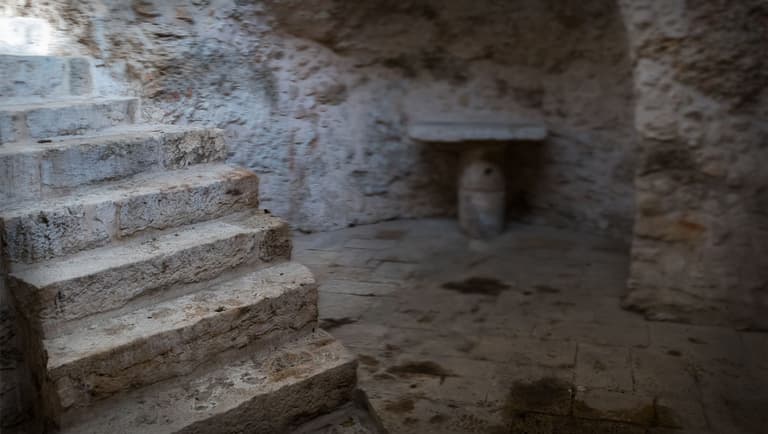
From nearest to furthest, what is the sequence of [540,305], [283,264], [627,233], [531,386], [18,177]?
[18,177], [283,264], [531,386], [540,305], [627,233]

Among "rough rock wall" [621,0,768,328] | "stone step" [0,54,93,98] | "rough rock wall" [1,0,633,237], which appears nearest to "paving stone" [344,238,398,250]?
"rough rock wall" [1,0,633,237]

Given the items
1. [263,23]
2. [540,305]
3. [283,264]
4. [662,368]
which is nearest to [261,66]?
[263,23]

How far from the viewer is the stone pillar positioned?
519 cm

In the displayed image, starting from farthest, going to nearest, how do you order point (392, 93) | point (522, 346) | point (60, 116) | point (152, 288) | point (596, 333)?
1. point (392, 93)
2. point (596, 333)
3. point (522, 346)
4. point (60, 116)
5. point (152, 288)

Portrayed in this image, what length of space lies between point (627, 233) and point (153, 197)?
3.61 metres

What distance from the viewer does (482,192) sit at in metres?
5.22

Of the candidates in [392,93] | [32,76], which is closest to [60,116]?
[32,76]

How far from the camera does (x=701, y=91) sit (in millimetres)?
3449

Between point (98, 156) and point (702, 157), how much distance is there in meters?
2.60

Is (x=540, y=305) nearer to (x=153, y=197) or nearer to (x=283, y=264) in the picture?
(x=283, y=264)

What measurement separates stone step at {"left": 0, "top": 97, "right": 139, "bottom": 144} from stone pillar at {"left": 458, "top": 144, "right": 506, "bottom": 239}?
8.83 feet

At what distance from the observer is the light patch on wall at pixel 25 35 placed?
379 centimetres

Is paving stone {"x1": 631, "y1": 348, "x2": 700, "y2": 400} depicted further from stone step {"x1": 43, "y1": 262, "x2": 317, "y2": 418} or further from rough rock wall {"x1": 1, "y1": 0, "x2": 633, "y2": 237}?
rough rock wall {"x1": 1, "y1": 0, "x2": 633, "y2": 237}

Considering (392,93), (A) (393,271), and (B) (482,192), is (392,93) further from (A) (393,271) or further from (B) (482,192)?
(A) (393,271)
